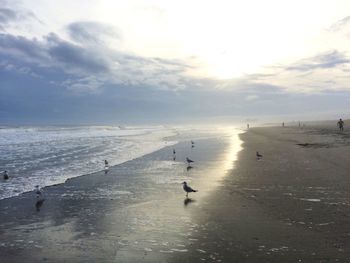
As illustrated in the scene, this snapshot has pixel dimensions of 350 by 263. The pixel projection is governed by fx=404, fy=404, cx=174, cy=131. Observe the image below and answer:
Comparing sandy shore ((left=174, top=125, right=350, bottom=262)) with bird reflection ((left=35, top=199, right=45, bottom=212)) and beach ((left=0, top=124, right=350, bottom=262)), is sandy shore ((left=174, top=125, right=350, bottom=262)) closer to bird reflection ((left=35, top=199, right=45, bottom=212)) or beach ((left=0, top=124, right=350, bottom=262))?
beach ((left=0, top=124, right=350, bottom=262))

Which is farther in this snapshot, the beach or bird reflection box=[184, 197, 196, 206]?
bird reflection box=[184, 197, 196, 206]

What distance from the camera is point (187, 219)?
12273mm

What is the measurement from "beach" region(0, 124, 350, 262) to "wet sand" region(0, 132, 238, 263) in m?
0.03

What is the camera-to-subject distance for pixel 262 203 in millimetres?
13906

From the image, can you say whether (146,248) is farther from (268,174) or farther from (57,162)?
(57,162)

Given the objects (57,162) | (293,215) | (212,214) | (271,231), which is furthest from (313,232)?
(57,162)

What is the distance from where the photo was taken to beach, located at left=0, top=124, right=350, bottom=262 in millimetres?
9227

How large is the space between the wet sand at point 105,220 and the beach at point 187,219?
0.03m

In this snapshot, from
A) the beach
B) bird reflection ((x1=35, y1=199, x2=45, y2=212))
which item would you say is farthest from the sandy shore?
bird reflection ((x1=35, y1=199, x2=45, y2=212))

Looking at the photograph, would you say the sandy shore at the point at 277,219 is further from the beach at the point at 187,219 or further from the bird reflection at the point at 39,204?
the bird reflection at the point at 39,204

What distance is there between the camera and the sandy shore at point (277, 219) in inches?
354

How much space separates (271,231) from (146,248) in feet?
11.1

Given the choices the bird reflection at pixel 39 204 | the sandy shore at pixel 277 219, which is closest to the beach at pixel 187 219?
the sandy shore at pixel 277 219

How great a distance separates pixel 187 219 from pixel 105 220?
2.52 meters
